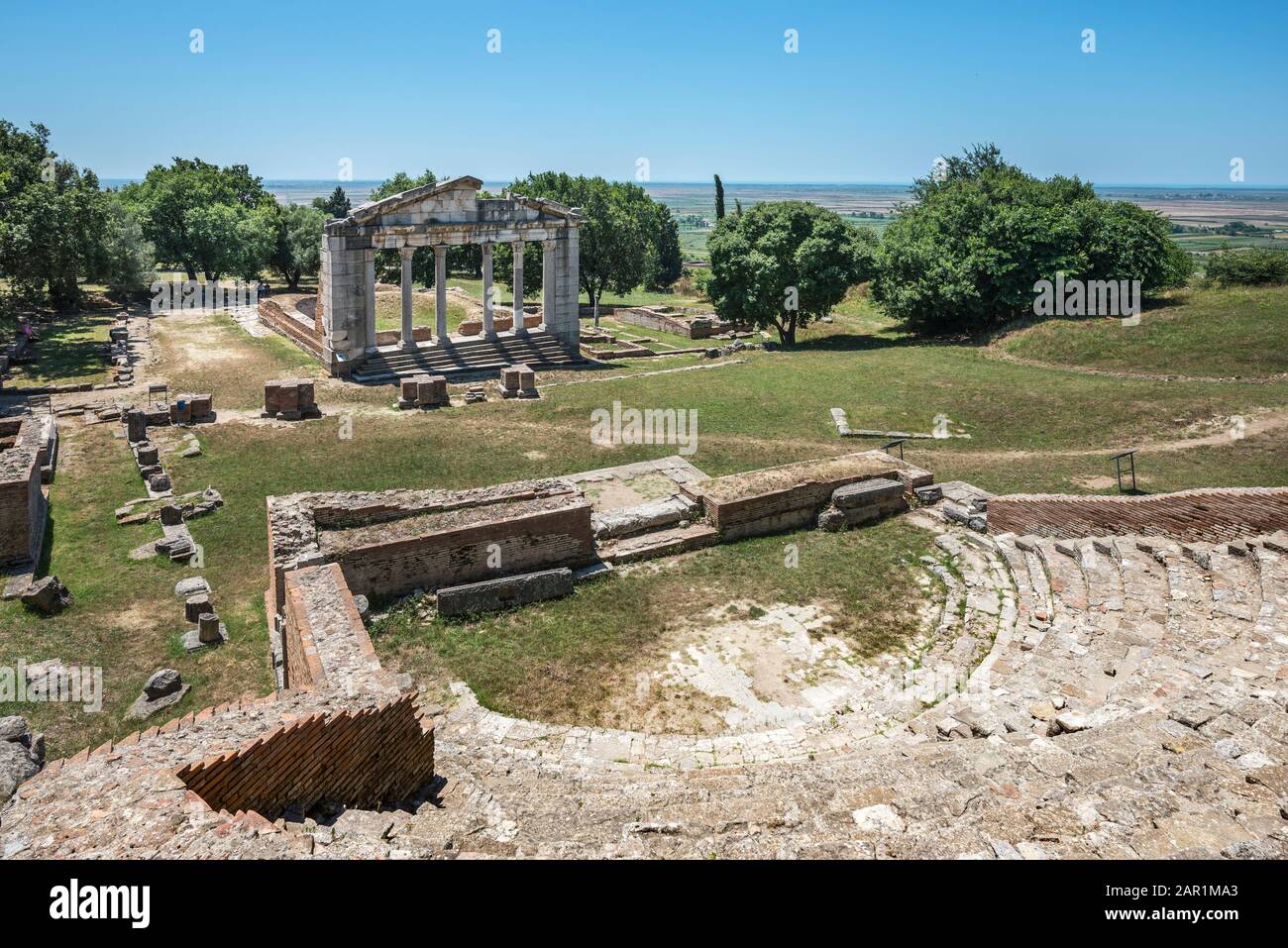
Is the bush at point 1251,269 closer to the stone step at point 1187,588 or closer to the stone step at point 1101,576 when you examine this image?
the stone step at point 1187,588

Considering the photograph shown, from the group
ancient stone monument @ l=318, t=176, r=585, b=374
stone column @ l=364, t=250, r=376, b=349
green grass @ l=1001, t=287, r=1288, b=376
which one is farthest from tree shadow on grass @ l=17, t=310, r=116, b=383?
green grass @ l=1001, t=287, r=1288, b=376

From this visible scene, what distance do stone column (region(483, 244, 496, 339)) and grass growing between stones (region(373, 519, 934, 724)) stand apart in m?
23.9

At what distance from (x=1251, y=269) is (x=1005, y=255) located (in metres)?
12.8

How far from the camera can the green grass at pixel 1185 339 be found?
109 ft

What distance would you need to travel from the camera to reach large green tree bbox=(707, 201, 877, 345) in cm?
4278

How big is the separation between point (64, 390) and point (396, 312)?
1779 centimetres

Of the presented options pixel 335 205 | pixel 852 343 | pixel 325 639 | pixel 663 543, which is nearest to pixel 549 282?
pixel 852 343

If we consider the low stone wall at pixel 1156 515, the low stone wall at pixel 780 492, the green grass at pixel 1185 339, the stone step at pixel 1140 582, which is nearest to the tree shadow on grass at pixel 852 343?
the green grass at pixel 1185 339

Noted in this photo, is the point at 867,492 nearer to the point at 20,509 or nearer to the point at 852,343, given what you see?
the point at 20,509

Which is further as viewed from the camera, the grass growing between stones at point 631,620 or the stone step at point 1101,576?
the stone step at point 1101,576

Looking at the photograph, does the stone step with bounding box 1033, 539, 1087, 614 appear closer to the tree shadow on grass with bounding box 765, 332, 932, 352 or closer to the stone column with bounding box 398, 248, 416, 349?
the tree shadow on grass with bounding box 765, 332, 932, 352

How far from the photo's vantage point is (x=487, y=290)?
38875mm

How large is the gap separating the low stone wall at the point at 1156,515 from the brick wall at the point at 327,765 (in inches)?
549

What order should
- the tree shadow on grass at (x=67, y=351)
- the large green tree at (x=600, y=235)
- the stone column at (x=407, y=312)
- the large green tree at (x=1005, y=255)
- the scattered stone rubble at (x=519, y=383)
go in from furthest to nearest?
1. the large green tree at (x=600, y=235)
2. the large green tree at (x=1005, y=255)
3. the stone column at (x=407, y=312)
4. the tree shadow on grass at (x=67, y=351)
5. the scattered stone rubble at (x=519, y=383)
